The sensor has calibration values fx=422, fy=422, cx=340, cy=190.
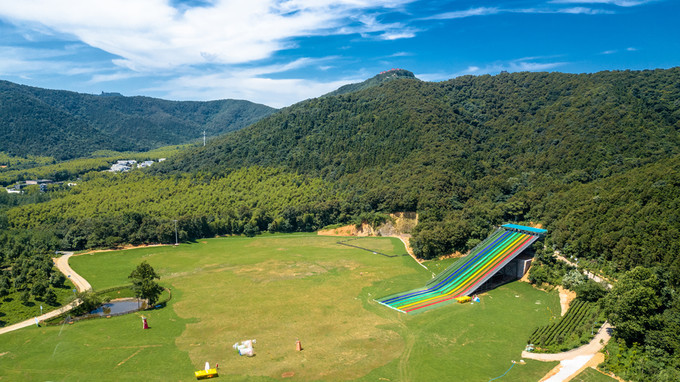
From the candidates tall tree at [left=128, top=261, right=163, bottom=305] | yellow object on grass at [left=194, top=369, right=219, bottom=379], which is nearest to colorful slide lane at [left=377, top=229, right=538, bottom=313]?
yellow object on grass at [left=194, top=369, right=219, bottom=379]

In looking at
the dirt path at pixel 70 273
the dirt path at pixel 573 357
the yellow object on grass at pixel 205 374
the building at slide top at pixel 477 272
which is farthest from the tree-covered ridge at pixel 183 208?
the dirt path at pixel 573 357

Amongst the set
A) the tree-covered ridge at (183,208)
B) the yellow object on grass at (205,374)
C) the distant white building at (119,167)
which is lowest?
the yellow object on grass at (205,374)

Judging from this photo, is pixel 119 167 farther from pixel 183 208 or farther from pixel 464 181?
pixel 464 181

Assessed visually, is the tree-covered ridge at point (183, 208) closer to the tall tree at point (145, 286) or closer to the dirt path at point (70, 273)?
the dirt path at point (70, 273)

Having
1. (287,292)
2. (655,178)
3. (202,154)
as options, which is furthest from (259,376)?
(202,154)

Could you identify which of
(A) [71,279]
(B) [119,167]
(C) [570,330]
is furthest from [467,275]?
(B) [119,167]
